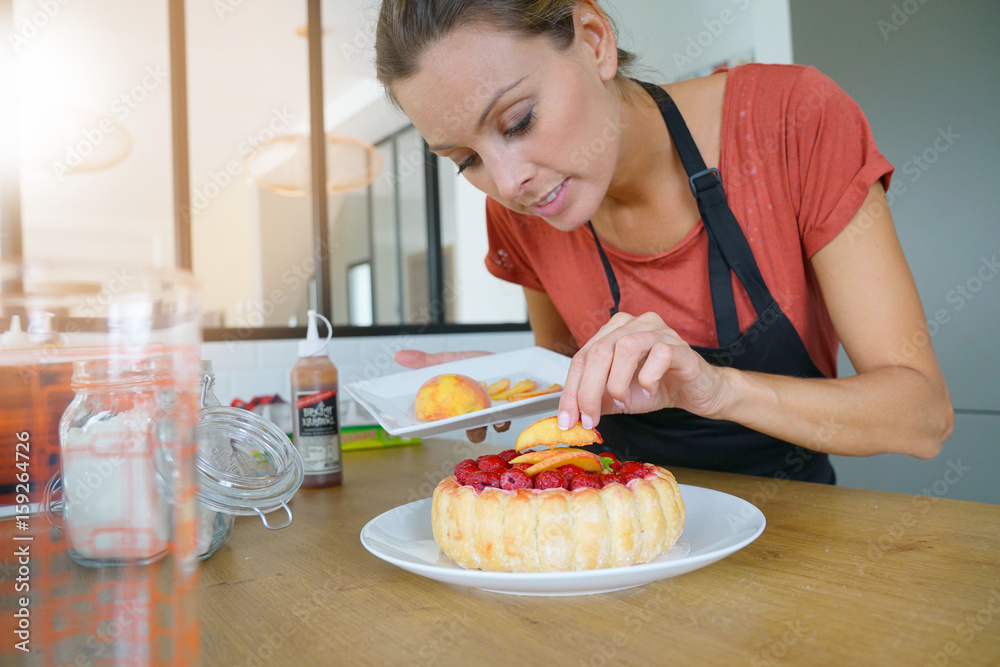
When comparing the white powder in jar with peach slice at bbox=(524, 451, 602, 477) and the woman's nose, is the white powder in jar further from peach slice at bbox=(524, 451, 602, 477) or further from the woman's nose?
the woman's nose

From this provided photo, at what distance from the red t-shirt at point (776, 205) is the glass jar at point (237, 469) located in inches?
34.4

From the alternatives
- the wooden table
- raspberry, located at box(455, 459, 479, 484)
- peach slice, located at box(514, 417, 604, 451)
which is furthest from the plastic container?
peach slice, located at box(514, 417, 604, 451)

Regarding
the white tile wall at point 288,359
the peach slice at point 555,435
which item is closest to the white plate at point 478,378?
the peach slice at point 555,435

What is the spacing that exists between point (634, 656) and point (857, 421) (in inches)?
25.7

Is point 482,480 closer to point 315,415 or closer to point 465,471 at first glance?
point 465,471

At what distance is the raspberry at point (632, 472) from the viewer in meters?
0.72

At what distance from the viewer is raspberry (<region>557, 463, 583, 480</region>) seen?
698 mm

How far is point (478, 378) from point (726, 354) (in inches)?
21.3

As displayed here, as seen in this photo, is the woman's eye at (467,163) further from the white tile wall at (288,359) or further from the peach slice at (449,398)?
the white tile wall at (288,359)

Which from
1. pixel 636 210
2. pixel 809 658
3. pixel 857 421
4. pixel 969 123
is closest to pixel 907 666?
pixel 809 658

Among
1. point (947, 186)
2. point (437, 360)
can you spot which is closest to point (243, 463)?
point (437, 360)

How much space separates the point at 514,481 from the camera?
697mm

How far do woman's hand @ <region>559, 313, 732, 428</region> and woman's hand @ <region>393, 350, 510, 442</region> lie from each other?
1.81ft

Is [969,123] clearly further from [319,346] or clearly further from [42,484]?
→ [42,484]
